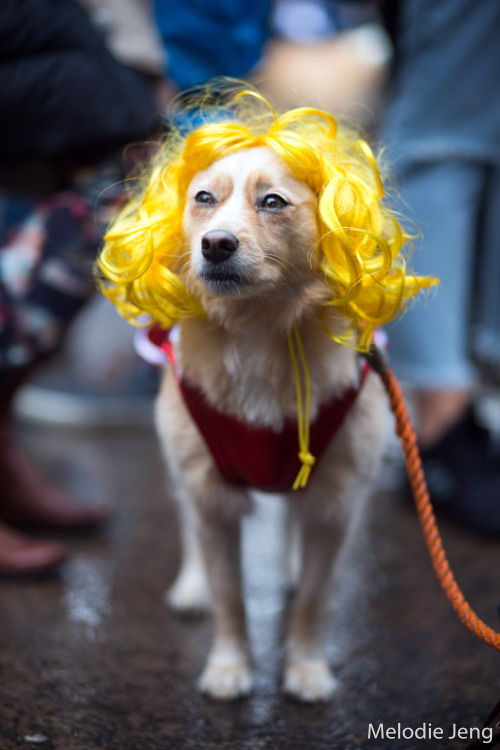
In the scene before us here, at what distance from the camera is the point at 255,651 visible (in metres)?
1.67

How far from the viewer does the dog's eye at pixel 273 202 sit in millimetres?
1203

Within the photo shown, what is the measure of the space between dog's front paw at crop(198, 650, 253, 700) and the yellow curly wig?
79 centimetres

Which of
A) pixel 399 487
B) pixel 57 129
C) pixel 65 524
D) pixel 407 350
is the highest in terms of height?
pixel 57 129

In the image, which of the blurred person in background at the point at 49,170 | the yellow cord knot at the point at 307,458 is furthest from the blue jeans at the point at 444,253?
the yellow cord knot at the point at 307,458

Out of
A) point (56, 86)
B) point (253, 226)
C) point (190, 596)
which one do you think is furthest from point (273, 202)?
point (190, 596)

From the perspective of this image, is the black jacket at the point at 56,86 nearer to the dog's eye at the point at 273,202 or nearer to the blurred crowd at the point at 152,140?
the blurred crowd at the point at 152,140

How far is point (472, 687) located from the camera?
1506 mm

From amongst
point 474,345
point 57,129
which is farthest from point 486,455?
point 57,129

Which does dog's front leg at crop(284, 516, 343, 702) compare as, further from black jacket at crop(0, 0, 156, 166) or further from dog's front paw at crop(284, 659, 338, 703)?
black jacket at crop(0, 0, 156, 166)

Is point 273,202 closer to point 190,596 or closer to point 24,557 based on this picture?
point 190,596

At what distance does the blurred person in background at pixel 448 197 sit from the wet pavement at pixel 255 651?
0.30 metres

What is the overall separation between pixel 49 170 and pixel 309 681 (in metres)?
1.67

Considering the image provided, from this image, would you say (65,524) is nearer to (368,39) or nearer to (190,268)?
(190,268)

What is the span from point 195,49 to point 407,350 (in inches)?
51.4
